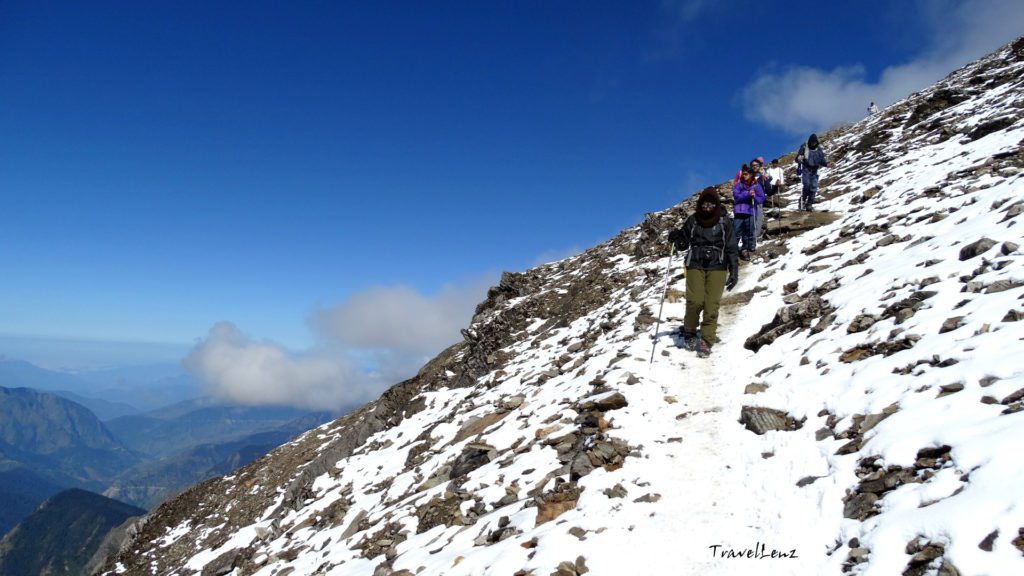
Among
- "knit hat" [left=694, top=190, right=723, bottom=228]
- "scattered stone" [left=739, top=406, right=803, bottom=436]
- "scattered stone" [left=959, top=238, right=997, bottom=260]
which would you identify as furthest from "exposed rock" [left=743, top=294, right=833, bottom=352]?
"scattered stone" [left=739, top=406, right=803, bottom=436]

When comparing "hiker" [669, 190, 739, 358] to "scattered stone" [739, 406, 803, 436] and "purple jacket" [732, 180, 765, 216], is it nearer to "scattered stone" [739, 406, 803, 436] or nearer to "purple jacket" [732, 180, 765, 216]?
"scattered stone" [739, 406, 803, 436]

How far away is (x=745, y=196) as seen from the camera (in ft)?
58.3

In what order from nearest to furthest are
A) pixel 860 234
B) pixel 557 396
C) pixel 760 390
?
pixel 760 390 → pixel 557 396 → pixel 860 234

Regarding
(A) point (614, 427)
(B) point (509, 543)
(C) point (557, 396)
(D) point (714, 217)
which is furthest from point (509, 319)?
(B) point (509, 543)

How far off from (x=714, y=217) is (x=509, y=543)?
944 cm

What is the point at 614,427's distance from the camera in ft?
32.2

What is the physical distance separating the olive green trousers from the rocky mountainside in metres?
0.73

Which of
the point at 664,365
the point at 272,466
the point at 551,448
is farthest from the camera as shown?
the point at 272,466

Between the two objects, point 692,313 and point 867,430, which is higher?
point 692,313

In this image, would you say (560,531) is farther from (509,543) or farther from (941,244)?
(941,244)

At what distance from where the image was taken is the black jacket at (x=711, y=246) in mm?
12523

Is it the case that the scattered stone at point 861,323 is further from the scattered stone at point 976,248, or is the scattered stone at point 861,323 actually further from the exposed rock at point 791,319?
the scattered stone at point 976,248

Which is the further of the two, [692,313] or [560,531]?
[692,313]

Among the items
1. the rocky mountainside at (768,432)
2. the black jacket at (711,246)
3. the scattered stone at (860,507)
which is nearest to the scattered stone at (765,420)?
the rocky mountainside at (768,432)
